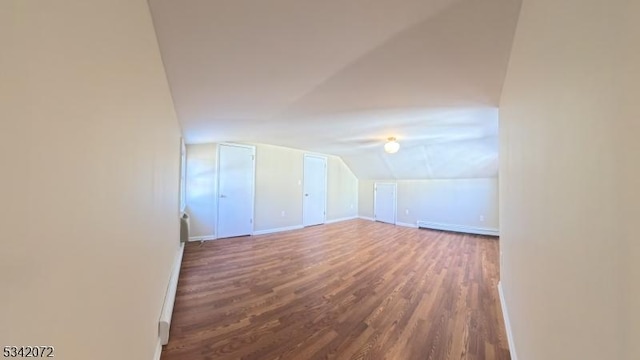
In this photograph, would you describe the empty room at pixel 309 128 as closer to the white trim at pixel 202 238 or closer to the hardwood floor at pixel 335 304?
the hardwood floor at pixel 335 304

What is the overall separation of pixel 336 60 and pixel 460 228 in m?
5.87

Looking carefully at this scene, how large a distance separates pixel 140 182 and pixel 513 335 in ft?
7.93

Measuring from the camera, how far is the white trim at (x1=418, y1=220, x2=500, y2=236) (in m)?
5.64

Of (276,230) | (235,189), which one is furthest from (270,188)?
(276,230)

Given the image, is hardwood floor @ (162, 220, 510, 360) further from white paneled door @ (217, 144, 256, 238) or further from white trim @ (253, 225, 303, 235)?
white trim @ (253, 225, 303, 235)

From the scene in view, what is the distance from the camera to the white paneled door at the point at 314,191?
22.0 ft

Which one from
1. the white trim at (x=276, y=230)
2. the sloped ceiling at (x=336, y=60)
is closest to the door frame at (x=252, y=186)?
the white trim at (x=276, y=230)

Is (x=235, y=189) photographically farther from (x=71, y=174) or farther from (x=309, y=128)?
(x=71, y=174)

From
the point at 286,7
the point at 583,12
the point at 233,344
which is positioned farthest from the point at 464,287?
the point at 286,7

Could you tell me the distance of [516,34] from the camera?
4.46ft

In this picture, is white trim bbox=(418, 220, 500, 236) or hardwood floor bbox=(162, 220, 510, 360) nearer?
hardwood floor bbox=(162, 220, 510, 360)

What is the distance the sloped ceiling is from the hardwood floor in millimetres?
1941

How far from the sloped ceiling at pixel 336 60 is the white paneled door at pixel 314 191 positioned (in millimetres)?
3462

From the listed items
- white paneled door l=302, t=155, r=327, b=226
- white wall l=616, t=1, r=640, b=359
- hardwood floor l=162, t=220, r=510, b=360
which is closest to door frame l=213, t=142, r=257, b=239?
hardwood floor l=162, t=220, r=510, b=360
